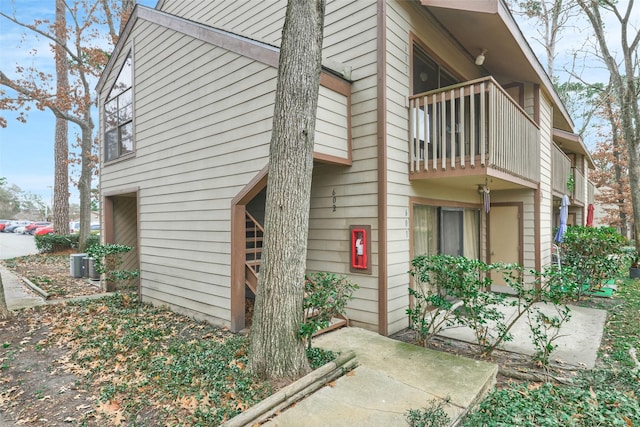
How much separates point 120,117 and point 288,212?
24.0ft

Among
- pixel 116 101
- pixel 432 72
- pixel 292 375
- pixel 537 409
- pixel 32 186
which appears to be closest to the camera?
pixel 537 409

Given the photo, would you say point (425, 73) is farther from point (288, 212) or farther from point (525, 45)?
point (288, 212)

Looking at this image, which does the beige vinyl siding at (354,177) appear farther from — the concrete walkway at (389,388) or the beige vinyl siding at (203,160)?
the concrete walkway at (389,388)

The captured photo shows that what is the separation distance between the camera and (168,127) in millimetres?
6746

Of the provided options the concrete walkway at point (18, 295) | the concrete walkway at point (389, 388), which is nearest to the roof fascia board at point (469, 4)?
the concrete walkway at point (389, 388)

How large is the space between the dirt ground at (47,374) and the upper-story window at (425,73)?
429cm

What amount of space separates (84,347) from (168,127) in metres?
4.11

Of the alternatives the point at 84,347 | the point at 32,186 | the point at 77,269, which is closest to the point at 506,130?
the point at 84,347

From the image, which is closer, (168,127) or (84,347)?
(84,347)

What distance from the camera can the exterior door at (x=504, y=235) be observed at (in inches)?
305

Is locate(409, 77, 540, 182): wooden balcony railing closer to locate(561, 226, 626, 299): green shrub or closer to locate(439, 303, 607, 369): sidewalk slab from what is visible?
locate(561, 226, 626, 299): green shrub

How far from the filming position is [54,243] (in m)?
16.1

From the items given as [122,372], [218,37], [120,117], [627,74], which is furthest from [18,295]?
[627,74]

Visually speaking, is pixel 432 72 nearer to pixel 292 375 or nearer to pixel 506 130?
pixel 506 130
